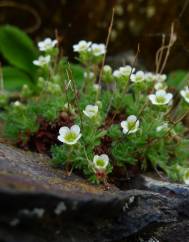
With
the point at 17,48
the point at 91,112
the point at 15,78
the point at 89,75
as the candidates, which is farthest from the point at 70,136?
the point at 17,48

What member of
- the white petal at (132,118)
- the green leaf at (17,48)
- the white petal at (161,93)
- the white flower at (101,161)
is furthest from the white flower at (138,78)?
the green leaf at (17,48)

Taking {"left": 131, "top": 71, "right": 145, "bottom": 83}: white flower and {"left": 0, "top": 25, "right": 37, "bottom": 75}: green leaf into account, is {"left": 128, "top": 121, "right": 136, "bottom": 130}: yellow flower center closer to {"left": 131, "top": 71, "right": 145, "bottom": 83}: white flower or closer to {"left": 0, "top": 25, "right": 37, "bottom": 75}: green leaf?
{"left": 131, "top": 71, "right": 145, "bottom": 83}: white flower

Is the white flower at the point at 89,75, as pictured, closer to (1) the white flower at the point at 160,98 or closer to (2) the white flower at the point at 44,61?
(2) the white flower at the point at 44,61

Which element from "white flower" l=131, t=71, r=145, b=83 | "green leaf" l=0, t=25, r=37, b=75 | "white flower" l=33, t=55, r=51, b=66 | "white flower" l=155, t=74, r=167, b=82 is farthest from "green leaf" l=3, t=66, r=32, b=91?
"white flower" l=131, t=71, r=145, b=83

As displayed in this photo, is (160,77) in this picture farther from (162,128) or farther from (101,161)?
(101,161)

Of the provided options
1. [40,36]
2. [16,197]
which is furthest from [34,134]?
[40,36]

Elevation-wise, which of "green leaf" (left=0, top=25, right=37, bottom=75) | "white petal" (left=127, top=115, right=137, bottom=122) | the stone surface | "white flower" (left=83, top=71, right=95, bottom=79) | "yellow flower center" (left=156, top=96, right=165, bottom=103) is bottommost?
the stone surface
